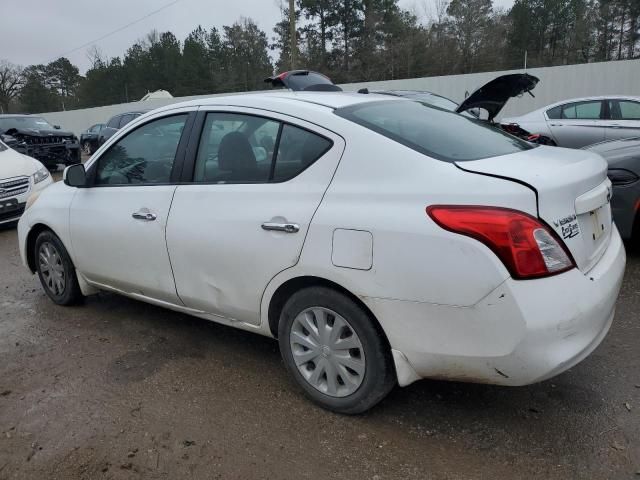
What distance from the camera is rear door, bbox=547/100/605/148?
8164 millimetres

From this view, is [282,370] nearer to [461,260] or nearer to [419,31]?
[461,260]

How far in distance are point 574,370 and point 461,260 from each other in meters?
1.41

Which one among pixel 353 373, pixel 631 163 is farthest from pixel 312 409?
pixel 631 163

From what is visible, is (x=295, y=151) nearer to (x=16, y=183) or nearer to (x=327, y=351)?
(x=327, y=351)

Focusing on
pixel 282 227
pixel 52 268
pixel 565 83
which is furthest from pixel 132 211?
pixel 565 83

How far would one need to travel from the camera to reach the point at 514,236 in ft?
6.47

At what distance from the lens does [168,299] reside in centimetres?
326

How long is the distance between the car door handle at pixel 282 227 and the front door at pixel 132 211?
822mm

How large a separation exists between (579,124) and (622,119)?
2.00 ft

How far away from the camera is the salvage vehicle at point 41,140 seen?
13109 mm

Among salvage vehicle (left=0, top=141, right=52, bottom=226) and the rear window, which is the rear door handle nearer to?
the rear window

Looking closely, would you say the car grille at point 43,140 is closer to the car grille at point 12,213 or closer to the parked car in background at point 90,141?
the car grille at point 12,213

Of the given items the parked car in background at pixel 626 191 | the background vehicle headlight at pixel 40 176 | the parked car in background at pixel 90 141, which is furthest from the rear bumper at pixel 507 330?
the parked car in background at pixel 90 141

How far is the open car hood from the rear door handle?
396 centimetres
